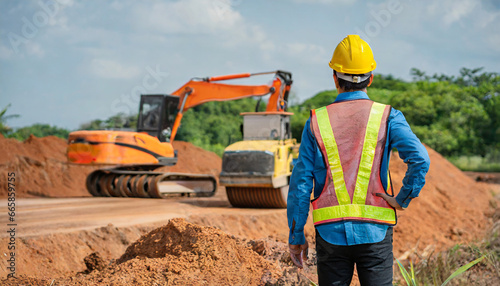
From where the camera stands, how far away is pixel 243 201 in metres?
11.7

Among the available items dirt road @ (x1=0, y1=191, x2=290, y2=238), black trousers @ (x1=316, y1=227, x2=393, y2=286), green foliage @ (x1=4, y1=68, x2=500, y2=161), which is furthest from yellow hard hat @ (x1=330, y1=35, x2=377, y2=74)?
green foliage @ (x1=4, y1=68, x2=500, y2=161)

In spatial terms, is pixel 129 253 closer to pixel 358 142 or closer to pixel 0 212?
pixel 358 142

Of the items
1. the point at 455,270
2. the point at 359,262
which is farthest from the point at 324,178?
the point at 455,270

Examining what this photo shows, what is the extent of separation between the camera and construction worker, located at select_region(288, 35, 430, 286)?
2627 millimetres

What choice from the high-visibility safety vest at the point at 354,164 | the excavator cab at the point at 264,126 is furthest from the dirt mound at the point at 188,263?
the excavator cab at the point at 264,126

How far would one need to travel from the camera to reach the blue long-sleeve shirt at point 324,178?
2.61 meters

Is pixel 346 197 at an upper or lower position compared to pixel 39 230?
upper

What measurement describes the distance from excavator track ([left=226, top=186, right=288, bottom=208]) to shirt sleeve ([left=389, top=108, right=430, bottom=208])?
8.70m

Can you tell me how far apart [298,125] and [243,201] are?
14388 millimetres

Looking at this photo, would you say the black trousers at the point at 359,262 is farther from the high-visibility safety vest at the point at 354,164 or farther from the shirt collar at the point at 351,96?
the shirt collar at the point at 351,96

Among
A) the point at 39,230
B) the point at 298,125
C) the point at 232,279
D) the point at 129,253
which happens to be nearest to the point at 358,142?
the point at 232,279

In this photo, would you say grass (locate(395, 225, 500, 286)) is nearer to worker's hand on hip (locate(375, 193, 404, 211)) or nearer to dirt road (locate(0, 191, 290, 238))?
worker's hand on hip (locate(375, 193, 404, 211))

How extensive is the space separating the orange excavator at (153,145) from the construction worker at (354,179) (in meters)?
9.95

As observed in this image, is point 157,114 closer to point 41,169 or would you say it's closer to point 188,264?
point 41,169
